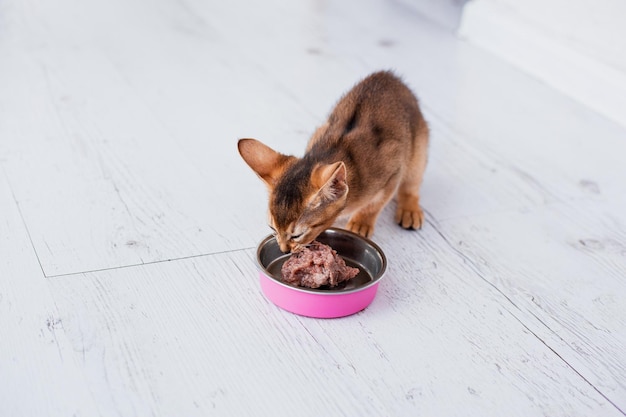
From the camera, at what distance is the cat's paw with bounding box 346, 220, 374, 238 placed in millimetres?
1710

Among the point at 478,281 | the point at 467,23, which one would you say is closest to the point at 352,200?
the point at 478,281

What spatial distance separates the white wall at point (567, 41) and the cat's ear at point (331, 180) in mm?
1371

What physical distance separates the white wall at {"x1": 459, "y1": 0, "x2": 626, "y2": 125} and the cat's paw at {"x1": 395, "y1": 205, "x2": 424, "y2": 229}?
3.29 ft

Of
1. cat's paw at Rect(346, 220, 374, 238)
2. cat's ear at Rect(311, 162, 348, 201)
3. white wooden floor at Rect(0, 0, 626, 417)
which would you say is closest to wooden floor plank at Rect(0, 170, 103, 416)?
white wooden floor at Rect(0, 0, 626, 417)

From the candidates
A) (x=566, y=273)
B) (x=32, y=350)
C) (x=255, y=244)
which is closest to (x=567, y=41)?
(x=566, y=273)

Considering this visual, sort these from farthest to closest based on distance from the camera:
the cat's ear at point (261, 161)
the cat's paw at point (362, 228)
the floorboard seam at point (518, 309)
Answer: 1. the cat's paw at point (362, 228)
2. the cat's ear at point (261, 161)
3. the floorboard seam at point (518, 309)

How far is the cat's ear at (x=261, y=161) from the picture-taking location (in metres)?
1.49

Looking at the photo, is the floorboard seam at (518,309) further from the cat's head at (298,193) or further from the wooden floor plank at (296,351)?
the cat's head at (298,193)

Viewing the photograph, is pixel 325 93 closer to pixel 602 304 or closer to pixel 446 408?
pixel 602 304

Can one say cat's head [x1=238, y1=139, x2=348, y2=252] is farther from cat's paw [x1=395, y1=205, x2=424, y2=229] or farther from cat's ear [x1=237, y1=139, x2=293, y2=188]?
cat's paw [x1=395, y1=205, x2=424, y2=229]

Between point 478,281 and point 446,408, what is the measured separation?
41cm

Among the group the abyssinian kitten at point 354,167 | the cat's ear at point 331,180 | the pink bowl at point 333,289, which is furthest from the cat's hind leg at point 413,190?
the cat's ear at point 331,180

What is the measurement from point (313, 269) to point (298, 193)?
15 cm

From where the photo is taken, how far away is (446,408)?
123 centimetres
